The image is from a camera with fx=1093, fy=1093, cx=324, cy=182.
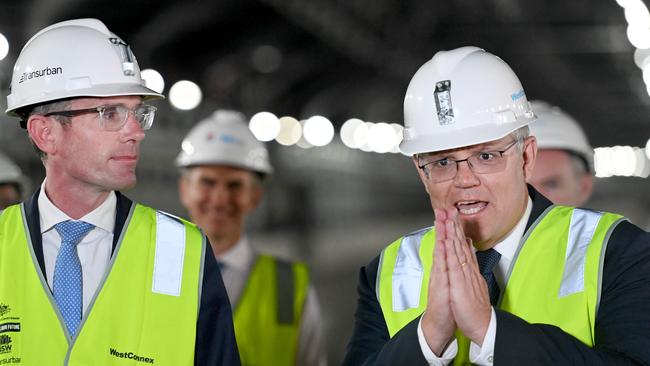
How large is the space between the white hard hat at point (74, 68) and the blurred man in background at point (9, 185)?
127 inches

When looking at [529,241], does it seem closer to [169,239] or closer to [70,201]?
[169,239]

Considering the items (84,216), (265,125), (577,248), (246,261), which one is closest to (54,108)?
(84,216)

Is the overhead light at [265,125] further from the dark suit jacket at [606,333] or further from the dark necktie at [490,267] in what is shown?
the dark suit jacket at [606,333]

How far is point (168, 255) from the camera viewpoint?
12.3 feet

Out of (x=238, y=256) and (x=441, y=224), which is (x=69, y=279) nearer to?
(x=441, y=224)

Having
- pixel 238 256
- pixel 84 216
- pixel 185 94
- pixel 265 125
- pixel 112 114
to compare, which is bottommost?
pixel 84 216

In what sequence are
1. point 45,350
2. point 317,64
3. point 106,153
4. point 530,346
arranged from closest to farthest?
1. point 530,346
2. point 45,350
3. point 106,153
4. point 317,64

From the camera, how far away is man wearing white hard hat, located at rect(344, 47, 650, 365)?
10.3ft

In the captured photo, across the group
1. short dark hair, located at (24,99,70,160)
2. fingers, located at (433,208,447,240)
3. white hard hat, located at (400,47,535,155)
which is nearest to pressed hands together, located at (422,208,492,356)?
fingers, located at (433,208,447,240)

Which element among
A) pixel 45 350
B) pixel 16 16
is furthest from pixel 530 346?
pixel 16 16

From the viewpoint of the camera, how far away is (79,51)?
12.8 feet

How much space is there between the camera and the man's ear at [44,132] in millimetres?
3885

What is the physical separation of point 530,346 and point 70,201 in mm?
1698

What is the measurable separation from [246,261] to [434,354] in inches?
110
